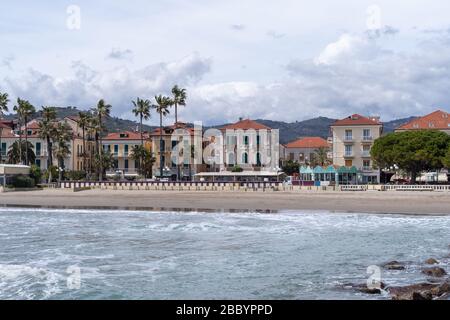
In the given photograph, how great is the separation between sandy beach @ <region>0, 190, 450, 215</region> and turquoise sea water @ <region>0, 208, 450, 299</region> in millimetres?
4642

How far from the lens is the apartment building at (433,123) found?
275 ft

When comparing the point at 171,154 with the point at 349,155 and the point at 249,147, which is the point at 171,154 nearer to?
the point at 249,147

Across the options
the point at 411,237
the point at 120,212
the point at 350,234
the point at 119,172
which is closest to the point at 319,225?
the point at 350,234

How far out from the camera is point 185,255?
2317 centimetres

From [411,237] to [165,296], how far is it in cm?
1572

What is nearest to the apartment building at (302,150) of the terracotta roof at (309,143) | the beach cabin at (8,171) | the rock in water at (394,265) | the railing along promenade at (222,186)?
the terracotta roof at (309,143)

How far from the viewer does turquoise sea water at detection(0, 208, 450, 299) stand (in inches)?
682

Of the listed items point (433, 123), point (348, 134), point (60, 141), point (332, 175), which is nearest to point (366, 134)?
point (348, 134)

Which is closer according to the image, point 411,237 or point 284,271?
point 284,271

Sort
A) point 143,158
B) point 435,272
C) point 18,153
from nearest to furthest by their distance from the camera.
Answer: point 435,272, point 18,153, point 143,158

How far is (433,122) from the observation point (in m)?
85.1

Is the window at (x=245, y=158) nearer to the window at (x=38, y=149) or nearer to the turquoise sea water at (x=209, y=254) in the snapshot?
the window at (x=38, y=149)

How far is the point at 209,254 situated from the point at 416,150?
151 feet

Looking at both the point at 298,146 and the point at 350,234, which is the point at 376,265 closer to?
the point at 350,234
